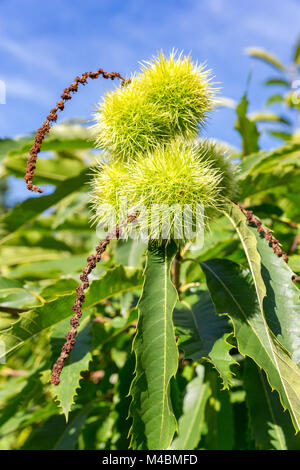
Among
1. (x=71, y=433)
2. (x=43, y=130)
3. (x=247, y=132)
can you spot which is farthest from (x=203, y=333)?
(x=247, y=132)

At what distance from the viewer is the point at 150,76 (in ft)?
3.36

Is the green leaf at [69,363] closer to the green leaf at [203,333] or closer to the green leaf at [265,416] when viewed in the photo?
the green leaf at [203,333]

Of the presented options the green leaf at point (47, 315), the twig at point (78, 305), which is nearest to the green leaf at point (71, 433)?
the green leaf at point (47, 315)

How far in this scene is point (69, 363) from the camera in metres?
1.17

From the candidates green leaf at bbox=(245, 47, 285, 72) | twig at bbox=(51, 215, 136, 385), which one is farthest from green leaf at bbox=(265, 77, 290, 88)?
twig at bbox=(51, 215, 136, 385)

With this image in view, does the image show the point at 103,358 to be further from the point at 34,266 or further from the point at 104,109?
the point at 104,109

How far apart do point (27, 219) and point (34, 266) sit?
58 cm

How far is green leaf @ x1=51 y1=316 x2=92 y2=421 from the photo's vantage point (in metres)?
1.06

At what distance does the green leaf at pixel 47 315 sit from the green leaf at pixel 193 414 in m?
0.60
